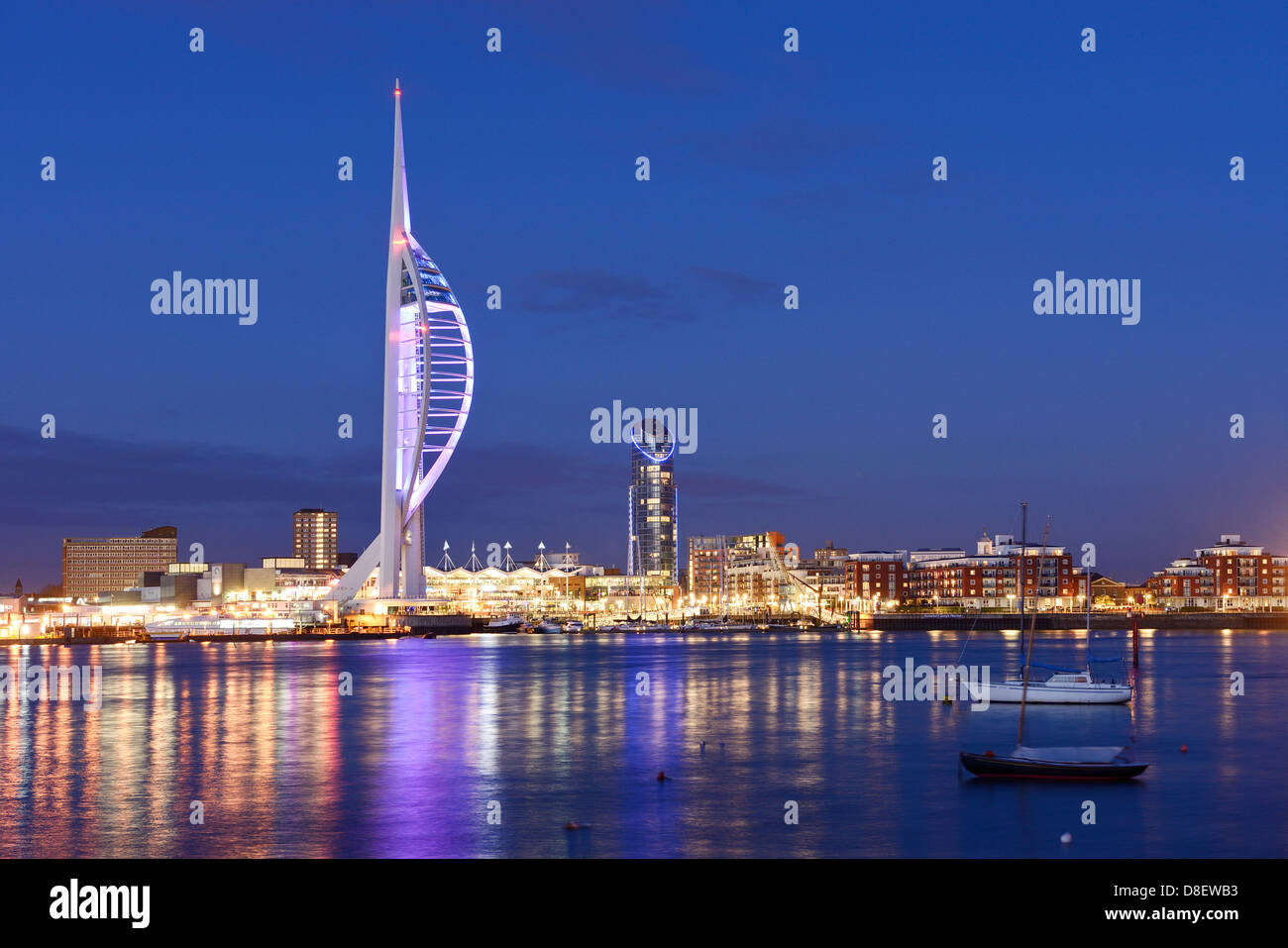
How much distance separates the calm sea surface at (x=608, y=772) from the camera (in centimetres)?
2127

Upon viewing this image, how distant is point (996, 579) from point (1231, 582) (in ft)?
115

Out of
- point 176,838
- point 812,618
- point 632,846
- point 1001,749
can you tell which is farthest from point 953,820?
point 812,618

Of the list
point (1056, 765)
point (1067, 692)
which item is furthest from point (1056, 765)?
point (1067, 692)

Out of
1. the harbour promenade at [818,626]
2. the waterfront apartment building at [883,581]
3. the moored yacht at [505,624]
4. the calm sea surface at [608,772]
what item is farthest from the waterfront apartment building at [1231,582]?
the calm sea surface at [608,772]

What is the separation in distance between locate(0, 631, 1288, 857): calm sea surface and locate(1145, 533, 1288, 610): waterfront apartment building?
132 meters

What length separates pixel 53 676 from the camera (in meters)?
62.8

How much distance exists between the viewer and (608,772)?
2912 cm

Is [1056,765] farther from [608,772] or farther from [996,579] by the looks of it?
[996,579]

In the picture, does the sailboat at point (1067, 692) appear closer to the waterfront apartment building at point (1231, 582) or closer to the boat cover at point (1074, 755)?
the boat cover at point (1074, 755)

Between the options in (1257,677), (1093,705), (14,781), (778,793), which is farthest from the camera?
(1257,677)

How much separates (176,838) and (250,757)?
10.4 metres

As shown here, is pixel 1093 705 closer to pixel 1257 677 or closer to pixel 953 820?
pixel 1257 677

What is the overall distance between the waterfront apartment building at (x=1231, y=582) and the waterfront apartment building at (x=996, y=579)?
18.8 m

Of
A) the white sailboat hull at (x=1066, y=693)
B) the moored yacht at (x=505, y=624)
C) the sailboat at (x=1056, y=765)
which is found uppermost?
the sailboat at (x=1056, y=765)
